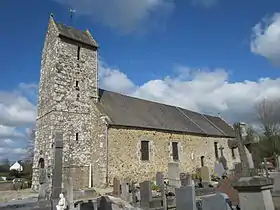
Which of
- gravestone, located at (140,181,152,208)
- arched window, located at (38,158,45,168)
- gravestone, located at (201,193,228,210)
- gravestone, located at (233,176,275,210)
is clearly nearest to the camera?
gravestone, located at (233,176,275,210)

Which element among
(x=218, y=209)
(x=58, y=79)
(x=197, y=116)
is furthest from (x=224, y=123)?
(x=218, y=209)

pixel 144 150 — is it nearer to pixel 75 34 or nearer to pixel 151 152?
pixel 151 152

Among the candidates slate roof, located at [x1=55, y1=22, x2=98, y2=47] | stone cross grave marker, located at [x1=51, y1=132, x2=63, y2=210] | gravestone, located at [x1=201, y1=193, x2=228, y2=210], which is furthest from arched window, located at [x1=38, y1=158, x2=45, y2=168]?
gravestone, located at [x1=201, y1=193, x2=228, y2=210]

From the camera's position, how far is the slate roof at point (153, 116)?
769 inches

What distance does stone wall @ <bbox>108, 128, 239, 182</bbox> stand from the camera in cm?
1745

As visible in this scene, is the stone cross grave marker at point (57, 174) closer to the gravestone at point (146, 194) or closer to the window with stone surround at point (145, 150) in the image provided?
the gravestone at point (146, 194)

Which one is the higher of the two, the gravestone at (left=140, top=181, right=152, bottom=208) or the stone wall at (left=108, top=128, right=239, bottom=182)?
the stone wall at (left=108, top=128, right=239, bottom=182)

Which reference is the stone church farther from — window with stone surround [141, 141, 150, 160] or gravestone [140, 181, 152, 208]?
gravestone [140, 181, 152, 208]

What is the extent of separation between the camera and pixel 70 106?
59.9 ft

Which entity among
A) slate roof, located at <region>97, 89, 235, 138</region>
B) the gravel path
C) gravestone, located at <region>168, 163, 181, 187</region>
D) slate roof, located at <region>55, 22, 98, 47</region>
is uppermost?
slate roof, located at <region>55, 22, 98, 47</region>

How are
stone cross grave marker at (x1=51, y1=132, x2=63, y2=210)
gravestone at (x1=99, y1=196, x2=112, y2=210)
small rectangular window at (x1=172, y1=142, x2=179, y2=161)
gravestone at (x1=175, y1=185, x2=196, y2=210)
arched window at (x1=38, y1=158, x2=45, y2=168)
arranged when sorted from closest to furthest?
stone cross grave marker at (x1=51, y1=132, x2=63, y2=210)
gravestone at (x1=175, y1=185, x2=196, y2=210)
gravestone at (x1=99, y1=196, x2=112, y2=210)
arched window at (x1=38, y1=158, x2=45, y2=168)
small rectangular window at (x1=172, y1=142, x2=179, y2=161)

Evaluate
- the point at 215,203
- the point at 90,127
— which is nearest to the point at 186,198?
the point at 215,203

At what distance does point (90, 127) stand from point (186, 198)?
1179 cm

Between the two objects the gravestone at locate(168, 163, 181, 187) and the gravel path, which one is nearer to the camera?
the gravestone at locate(168, 163, 181, 187)
